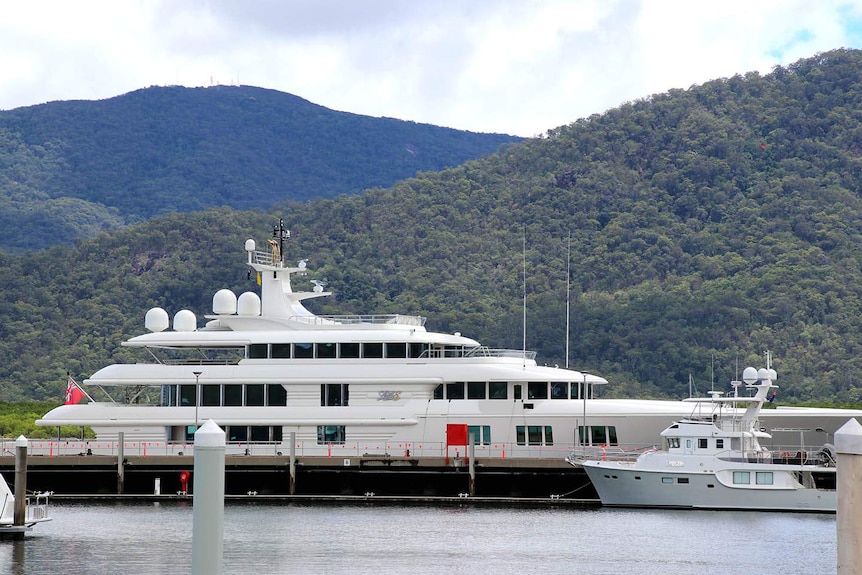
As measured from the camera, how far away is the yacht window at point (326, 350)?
46.7m

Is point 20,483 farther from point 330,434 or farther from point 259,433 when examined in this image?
point 330,434

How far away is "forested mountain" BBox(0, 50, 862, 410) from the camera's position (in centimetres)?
8175

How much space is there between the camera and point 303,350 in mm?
46844

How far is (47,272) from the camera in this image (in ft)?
327

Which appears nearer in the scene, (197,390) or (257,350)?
(197,390)

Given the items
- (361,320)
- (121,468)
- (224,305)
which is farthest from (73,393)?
(361,320)

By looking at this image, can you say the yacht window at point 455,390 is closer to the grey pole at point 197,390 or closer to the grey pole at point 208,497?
the grey pole at point 197,390

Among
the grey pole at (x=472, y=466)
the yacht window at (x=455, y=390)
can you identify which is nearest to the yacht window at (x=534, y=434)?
the grey pole at (x=472, y=466)

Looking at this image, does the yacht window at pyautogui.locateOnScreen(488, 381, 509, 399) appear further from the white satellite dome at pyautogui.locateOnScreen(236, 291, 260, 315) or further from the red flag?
the red flag

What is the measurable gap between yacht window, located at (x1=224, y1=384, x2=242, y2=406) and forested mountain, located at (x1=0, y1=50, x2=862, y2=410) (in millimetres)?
34491

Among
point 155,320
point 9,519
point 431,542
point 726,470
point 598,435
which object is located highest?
point 155,320

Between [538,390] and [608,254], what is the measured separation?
163 feet

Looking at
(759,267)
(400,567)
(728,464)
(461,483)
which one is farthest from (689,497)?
(759,267)

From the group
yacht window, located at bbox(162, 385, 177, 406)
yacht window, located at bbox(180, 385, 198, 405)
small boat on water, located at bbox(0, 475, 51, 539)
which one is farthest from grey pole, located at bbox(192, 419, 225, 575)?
yacht window, located at bbox(162, 385, 177, 406)
